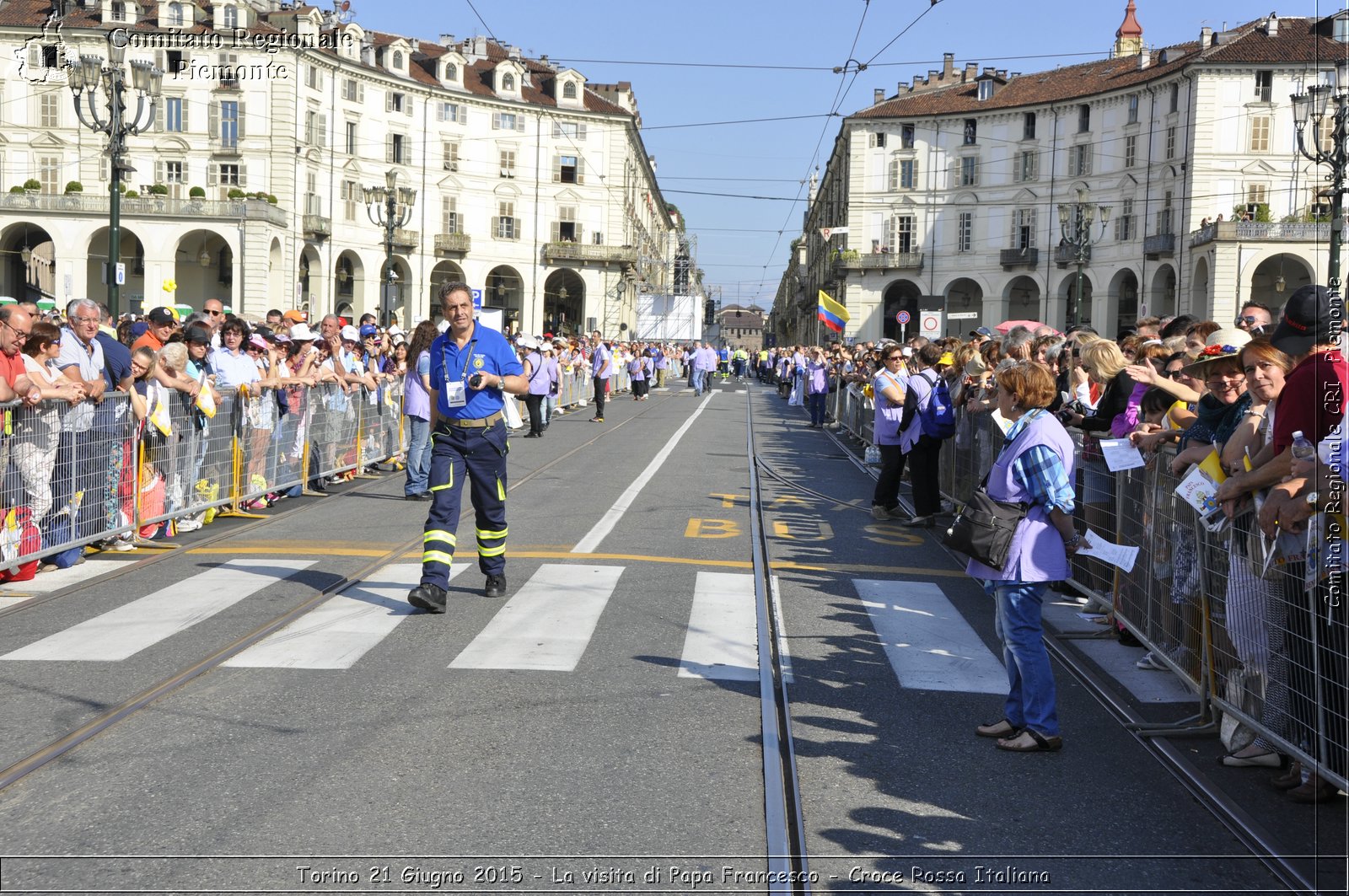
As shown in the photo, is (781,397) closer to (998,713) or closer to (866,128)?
(866,128)

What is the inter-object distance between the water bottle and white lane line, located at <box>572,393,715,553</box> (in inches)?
248

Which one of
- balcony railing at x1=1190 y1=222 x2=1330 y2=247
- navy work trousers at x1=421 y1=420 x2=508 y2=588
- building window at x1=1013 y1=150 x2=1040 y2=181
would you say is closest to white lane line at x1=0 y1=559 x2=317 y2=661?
navy work trousers at x1=421 y1=420 x2=508 y2=588

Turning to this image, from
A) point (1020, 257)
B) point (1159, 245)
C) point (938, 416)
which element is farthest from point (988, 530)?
point (1020, 257)

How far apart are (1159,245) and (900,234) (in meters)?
17.7

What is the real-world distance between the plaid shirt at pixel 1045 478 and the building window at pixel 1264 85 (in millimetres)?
62719

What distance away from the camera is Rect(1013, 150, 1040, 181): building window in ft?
235

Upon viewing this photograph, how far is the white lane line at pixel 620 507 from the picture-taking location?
1091 centimetres

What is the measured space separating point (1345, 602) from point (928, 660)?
2733 millimetres

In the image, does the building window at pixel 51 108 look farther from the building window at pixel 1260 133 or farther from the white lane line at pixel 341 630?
the white lane line at pixel 341 630

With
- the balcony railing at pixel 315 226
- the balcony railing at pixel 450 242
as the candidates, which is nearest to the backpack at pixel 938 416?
the balcony railing at pixel 315 226

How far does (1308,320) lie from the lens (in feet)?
17.5

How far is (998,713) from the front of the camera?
6129mm

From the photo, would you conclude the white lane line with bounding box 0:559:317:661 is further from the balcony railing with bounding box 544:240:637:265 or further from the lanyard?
the balcony railing with bounding box 544:240:637:265

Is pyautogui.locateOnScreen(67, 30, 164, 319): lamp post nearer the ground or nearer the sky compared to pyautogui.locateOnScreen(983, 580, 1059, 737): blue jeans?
nearer the sky
